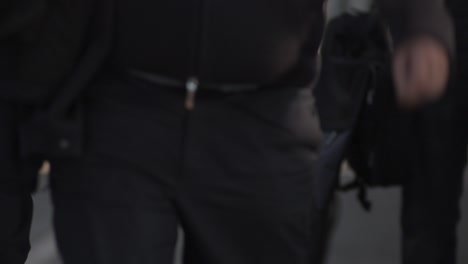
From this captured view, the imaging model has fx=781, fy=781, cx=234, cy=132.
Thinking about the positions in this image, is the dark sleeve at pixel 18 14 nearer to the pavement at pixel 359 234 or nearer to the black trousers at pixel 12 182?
the black trousers at pixel 12 182

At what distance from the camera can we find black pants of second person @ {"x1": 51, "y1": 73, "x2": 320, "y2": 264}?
145 cm

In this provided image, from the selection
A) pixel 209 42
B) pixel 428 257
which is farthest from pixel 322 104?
pixel 209 42

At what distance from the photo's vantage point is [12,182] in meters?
1.47

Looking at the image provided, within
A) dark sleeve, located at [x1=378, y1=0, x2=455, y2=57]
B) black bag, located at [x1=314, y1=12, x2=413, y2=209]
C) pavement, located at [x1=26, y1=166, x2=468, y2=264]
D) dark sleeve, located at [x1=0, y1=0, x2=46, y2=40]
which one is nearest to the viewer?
dark sleeve, located at [x1=378, y1=0, x2=455, y2=57]

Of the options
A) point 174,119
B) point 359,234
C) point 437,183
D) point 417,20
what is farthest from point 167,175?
point 359,234

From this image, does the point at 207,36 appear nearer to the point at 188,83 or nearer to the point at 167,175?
the point at 188,83

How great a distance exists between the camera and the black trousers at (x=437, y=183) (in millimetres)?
2575

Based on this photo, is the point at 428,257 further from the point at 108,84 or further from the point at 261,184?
the point at 108,84

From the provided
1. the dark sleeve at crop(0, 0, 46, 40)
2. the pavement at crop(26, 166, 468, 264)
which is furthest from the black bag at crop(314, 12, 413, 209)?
the dark sleeve at crop(0, 0, 46, 40)

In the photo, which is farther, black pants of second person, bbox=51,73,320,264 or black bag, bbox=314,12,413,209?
black bag, bbox=314,12,413,209

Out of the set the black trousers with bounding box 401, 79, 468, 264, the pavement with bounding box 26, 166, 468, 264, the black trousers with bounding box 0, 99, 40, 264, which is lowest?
the pavement with bounding box 26, 166, 468, 264

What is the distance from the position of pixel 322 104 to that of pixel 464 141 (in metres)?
0.51

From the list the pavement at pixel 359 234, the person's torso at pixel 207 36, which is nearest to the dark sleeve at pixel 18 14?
the person's torso at pixel 207 36

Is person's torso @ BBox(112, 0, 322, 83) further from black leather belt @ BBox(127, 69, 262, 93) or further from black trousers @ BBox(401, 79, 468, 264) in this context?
black trousers @ BBox(401, 79, 468, 264)
